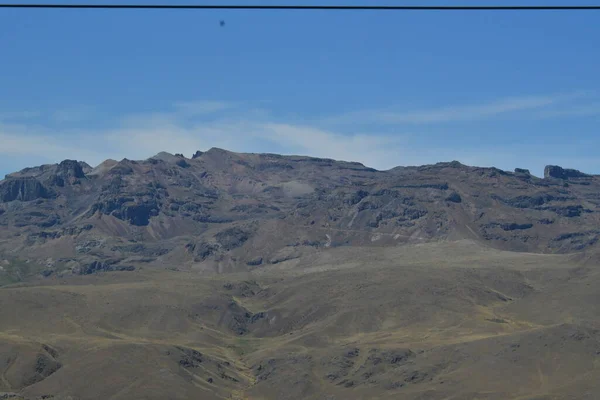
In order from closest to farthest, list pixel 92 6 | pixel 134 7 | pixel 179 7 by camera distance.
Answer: pixel 134 7 → pixel 92 6 → pixel 179 7

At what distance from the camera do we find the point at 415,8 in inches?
1551

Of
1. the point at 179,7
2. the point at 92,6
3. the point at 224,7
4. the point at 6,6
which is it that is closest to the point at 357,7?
the point at 224,7

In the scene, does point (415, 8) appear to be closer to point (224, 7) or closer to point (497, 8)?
point (497, 8)

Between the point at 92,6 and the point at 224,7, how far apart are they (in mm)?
6708

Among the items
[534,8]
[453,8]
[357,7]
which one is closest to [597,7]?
[534,8]

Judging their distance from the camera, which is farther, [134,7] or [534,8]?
[134,7]

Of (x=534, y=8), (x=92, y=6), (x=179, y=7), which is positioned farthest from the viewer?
(x=179, y=7)

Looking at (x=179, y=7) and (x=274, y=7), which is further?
(x=179, y=7)

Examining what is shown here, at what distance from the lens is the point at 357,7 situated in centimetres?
4122

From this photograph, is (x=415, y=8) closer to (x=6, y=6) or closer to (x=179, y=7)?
(x=179, y=7)

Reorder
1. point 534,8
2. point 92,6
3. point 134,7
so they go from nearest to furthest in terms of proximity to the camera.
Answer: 1. point 534,8
2. point 134,7
3. point 92,6

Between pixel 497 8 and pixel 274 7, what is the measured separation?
942 cm

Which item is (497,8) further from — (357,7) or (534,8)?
(357,7)

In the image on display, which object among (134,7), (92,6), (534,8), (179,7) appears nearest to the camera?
(534,8)
